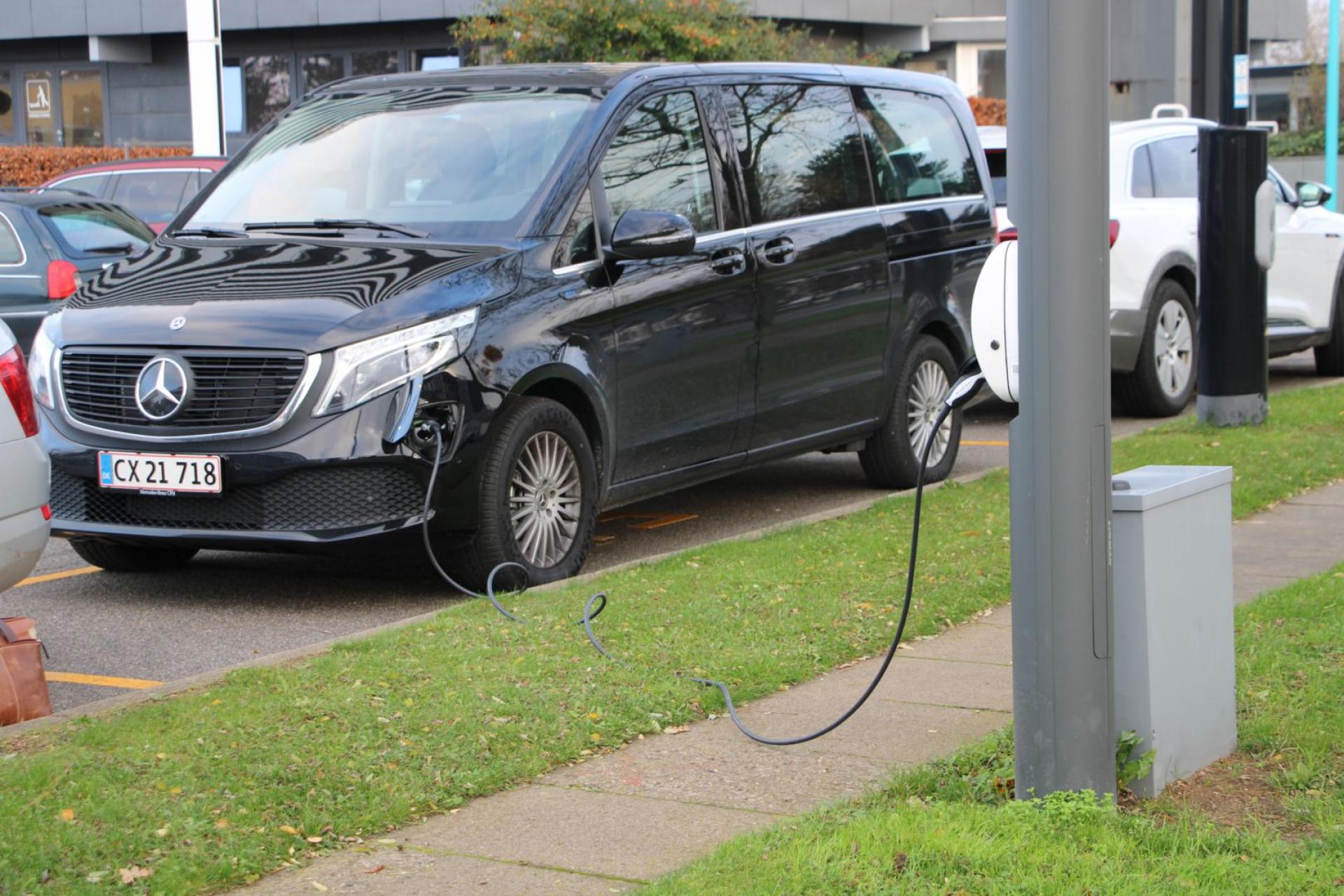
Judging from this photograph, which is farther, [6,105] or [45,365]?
[6,105]

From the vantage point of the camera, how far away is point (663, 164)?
7.87 metres

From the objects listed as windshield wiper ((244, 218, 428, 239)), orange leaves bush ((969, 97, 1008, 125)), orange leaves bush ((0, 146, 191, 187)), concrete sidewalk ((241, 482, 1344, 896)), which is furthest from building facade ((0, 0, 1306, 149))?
concrete sidewalk ((241, 482, 1344, 896))

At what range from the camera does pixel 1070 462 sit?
3881 millimetres

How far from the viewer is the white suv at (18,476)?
5.37 m

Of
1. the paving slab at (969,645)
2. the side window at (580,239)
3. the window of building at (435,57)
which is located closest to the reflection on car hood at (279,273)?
the side window at (580,239)

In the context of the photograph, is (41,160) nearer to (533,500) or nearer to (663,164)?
(663,164)

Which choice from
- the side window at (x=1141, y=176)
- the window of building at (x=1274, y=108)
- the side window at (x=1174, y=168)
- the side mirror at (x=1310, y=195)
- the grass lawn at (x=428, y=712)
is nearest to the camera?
the grass lawn at (x=428, y=712)

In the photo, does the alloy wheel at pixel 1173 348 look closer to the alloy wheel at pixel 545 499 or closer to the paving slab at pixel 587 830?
the alloy wheel at pixel 545 499

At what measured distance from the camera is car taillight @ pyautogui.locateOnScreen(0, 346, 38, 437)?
5.46m

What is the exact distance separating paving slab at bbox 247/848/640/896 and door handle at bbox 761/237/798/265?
4.68 m

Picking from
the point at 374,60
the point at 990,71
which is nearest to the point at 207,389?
the point at 374,60

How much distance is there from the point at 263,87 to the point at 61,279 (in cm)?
2158

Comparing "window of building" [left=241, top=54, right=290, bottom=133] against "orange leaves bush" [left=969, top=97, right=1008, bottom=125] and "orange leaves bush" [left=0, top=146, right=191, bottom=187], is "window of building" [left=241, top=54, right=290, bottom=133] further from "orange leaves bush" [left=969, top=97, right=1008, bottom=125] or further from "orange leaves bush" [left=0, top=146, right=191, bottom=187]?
"orange leaves bush" [left=969, top=97, right=1008, bottom=125]

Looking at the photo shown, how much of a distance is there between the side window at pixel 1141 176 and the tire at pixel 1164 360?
0.65 meters
